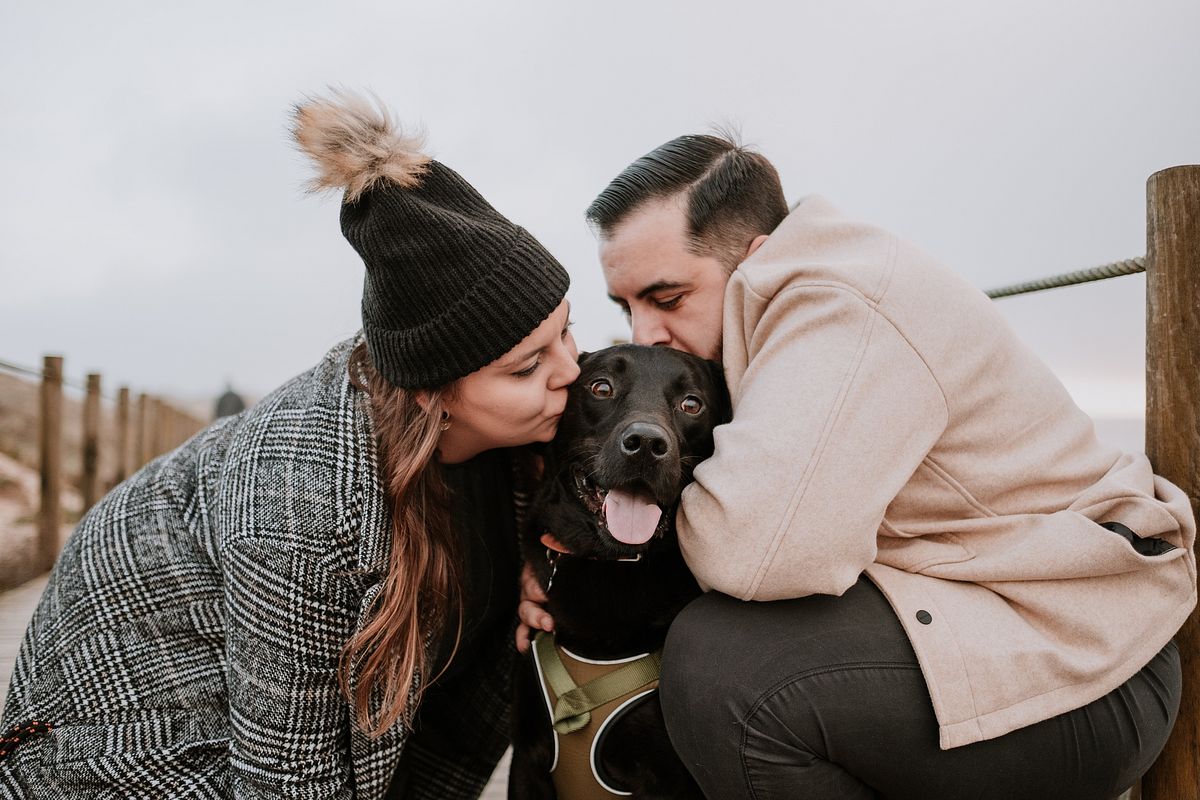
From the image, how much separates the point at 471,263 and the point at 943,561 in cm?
109

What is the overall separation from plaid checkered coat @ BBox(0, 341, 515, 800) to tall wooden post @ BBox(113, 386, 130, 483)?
903 cm

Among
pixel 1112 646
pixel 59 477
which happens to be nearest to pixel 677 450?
pixel 1112 646

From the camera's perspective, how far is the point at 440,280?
5.72 feet

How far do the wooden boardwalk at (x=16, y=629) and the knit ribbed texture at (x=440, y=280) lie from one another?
1.69 m

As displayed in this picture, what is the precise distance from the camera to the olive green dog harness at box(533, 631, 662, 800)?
1.85 m

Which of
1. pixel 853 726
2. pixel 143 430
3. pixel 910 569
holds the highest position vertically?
pixel 910 569

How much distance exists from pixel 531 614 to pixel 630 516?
1.38 feet

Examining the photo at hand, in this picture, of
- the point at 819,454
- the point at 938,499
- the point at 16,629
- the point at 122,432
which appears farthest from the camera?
the point at 122,432

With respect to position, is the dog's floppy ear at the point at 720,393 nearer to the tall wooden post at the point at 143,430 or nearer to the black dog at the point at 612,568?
the black dog at the point at 612,568

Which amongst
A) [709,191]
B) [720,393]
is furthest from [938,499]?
[709,191]

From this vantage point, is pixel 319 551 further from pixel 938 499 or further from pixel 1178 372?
pixel 1178 372

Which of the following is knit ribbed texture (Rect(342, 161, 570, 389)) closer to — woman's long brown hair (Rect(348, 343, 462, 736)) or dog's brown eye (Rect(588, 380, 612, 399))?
woman's long brown hair (Rect(348, 343, 462, 736))

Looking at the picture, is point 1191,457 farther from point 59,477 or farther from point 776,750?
point 59,477

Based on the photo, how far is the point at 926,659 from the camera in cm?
146
